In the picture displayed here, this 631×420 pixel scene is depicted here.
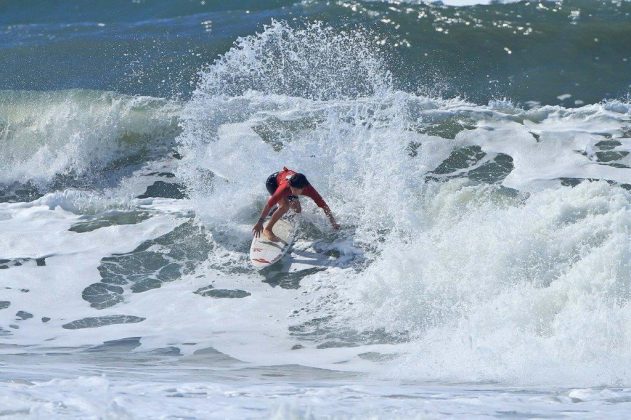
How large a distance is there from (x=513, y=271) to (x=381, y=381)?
95.1 inches

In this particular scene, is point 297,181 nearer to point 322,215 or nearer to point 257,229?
point 257,229

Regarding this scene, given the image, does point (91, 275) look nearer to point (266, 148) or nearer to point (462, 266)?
point (266, 148)

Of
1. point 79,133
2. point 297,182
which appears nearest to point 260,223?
point 297,182

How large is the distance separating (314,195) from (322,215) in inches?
23.7

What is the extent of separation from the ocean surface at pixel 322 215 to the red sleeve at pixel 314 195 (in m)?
0.45

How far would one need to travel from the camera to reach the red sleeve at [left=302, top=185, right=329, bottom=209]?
10.6 meters

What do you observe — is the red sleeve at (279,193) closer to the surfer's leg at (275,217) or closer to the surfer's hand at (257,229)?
the surfer's leg at (275,217)

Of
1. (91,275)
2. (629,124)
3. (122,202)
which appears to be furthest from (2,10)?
(629,124)

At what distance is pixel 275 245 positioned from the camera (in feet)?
34.9

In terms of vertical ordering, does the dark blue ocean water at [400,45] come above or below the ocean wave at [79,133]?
above

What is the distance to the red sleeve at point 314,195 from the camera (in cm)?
1057

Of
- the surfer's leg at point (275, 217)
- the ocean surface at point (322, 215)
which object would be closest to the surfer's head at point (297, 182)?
the surfer's leg at point (275, 217)

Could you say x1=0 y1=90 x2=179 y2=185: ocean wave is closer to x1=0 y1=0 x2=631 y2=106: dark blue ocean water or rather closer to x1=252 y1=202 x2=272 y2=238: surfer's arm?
x1=0 y1=0 x2=631 y2=106: dark blue ocean water

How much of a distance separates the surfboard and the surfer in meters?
0.08
